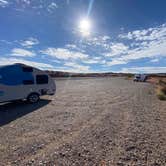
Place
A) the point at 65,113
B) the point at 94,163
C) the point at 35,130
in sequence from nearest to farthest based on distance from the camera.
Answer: the point at 94,163
the point at 35,130
the point at 65,113

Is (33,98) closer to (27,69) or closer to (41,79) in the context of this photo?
(41,79)

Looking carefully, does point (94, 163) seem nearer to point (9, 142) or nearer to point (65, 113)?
point (9, 142)

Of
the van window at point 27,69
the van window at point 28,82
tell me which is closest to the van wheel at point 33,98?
the van window at point 28,82

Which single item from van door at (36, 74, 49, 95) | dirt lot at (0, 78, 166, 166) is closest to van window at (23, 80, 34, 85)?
van door at (36, 74, 49, 95)

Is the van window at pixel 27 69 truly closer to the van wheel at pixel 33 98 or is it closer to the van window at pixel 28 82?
the van window at pixel 28 82

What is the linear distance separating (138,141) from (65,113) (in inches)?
201

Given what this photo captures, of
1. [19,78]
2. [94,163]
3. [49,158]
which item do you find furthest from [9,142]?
[19,78]

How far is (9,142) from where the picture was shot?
663 centimetres

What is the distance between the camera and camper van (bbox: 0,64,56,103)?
12.9 metres

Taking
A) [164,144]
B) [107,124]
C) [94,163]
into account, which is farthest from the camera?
[107,124]


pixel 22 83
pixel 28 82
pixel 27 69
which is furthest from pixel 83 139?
pixel 27 69

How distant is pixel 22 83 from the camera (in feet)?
45.2

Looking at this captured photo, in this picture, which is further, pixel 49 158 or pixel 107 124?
pixel 107 124

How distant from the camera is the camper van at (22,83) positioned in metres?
12.9
